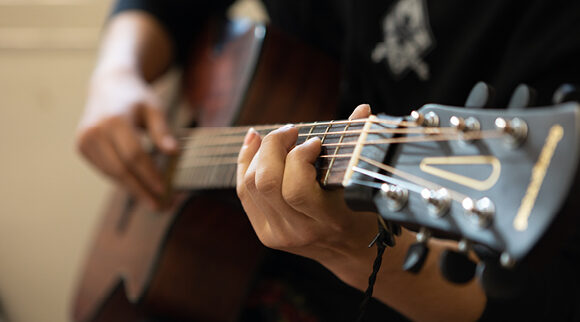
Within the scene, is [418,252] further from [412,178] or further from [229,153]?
[229,153]

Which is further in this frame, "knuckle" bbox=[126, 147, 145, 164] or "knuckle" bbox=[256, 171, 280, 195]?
"knuckle" bbox=[126, 147, 145, 164]

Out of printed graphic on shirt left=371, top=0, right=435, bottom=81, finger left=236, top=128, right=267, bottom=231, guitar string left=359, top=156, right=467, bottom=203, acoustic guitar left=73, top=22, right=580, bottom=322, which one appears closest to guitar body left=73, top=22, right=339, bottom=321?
acoustic guitar left=73, top=22, right=580, bottom=322

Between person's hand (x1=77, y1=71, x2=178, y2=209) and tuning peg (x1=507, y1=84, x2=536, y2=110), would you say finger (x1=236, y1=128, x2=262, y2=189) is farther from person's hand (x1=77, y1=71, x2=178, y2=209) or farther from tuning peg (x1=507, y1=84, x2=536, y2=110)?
person's hand (x1=77, y1=71, x2=178, y2=209)

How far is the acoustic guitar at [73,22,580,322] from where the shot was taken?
0.25 meters

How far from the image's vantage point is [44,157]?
1391 mm

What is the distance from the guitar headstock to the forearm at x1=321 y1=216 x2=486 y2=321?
6 cm

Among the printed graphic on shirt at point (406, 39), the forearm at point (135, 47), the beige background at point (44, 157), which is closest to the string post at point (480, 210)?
the printed graphic on shirt at point (406, 39)

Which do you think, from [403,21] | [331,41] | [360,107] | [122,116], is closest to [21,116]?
[122,116]

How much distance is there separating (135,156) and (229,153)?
10.2 inches

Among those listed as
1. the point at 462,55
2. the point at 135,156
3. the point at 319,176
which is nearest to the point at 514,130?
the point at 319,176

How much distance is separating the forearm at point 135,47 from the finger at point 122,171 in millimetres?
144

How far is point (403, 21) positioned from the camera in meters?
0.61

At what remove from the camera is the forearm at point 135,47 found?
0.89m

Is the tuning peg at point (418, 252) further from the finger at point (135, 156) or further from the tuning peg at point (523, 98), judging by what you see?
the finger at point (135, 156)
